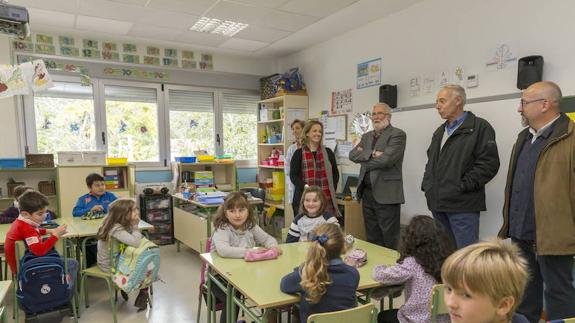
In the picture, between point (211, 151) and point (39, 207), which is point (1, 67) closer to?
point (39, 207)

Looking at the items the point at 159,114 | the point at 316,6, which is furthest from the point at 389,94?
the point at 159,114

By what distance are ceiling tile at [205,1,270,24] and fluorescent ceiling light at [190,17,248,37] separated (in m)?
0.15

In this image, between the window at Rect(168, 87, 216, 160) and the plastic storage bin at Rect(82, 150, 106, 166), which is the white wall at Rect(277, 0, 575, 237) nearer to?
the window at Rect(168, 87, 216, 160)

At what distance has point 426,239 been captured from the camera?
1.66 metres

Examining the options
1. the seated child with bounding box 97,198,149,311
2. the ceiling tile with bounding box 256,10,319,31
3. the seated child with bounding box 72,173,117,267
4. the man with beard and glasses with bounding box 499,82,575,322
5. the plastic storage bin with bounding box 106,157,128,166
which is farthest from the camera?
the plastic storage bin with bounding box 106,157,128,166

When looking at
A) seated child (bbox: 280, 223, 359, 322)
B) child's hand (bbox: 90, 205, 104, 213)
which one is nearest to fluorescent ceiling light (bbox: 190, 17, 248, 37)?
child's hand (bbox: 90, 205, 104, 213)

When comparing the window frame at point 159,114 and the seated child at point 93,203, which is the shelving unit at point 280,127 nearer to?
the window frame at point 159,114

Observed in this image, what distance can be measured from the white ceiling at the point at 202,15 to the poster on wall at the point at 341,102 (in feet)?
2.55

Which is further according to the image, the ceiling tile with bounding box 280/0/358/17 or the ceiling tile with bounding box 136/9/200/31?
the ceiling tile with bounding box 136/9/200/31

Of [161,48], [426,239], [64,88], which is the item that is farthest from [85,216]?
[426,239]

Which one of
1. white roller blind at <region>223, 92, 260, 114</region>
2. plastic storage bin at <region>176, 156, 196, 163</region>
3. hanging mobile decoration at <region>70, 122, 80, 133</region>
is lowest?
plastic storage bin at <region>176, 156, 196, 163</region>

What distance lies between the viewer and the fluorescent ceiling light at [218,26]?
4242 millimetres

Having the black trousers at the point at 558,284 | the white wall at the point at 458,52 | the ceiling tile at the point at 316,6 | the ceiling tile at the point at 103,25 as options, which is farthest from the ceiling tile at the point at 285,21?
the black trousers at the point at 558,284

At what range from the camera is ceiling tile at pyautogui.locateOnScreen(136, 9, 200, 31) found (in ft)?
12.9
